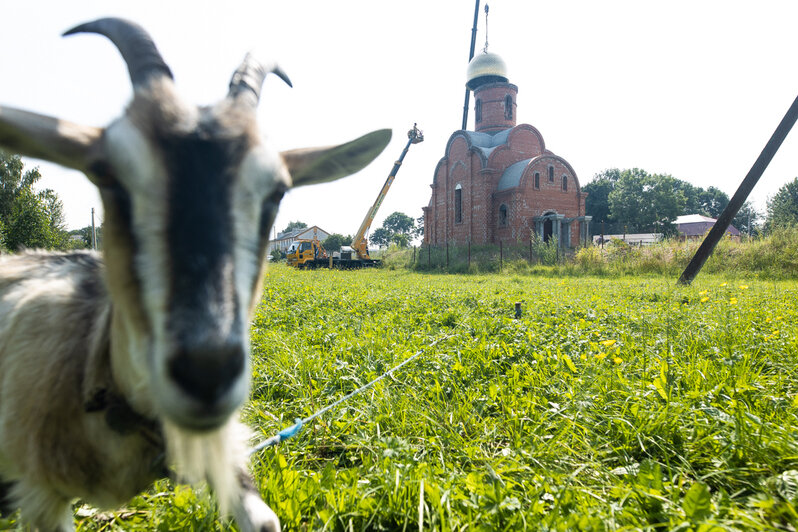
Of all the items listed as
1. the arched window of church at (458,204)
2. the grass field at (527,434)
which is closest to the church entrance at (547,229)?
the arched window of church at (458,204)

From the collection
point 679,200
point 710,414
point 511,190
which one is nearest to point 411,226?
point 679,200

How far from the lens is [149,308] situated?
3.09ft

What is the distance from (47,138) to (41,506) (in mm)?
1254

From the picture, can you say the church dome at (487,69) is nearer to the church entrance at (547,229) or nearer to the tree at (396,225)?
the church entrance at (547,229)

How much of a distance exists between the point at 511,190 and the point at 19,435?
26536 millimetres

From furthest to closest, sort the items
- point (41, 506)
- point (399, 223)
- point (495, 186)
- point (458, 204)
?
point (399, 223) → point (458, 204) → point (495, 186) → point (41, 506)

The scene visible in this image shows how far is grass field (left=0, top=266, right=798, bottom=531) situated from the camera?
5.19 ft

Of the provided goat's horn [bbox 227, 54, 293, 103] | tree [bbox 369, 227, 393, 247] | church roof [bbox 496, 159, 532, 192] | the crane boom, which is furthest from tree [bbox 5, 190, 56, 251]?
tree [bbox 369, 227, 393, 247]

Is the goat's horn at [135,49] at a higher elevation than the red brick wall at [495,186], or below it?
below

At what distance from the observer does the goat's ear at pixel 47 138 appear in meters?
1.13

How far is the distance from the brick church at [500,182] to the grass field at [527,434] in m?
22.8

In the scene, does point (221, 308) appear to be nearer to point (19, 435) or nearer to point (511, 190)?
point (19, 435)

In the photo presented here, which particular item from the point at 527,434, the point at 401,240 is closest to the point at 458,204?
the point at 527,434

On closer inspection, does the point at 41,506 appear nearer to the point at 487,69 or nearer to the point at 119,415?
the point at 119,415
